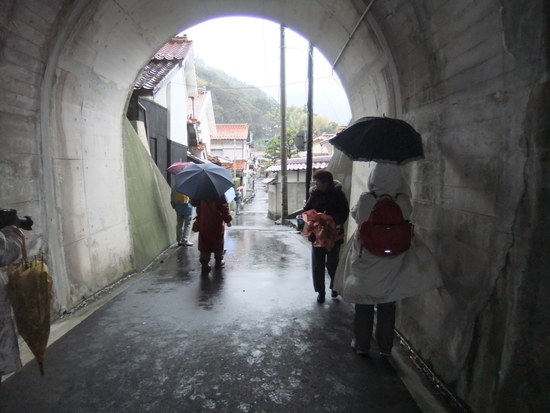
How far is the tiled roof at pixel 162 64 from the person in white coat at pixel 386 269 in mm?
6616

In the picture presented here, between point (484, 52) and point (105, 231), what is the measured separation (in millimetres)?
5269

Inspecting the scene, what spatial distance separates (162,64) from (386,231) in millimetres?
11534

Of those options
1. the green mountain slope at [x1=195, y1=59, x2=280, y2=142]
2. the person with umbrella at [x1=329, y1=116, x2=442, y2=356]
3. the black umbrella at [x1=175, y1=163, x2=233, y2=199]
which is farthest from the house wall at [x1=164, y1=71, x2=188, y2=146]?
the green mountain slope at [x1=195, y1=59, x2=280, y2=142]

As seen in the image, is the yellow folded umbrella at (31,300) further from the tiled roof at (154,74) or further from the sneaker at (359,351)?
the tiled roof at (154,74)

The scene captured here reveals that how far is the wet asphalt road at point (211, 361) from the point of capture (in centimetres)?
295

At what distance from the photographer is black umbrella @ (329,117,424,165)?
10.5ft

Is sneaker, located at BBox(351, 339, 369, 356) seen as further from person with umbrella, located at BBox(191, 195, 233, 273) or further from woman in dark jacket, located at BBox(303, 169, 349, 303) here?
person with umbrella, located at BBox(191, 195, 233, 273)

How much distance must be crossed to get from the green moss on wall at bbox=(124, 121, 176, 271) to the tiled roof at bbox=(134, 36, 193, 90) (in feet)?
5.23

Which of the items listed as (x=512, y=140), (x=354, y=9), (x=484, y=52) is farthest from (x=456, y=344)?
(x=354, y=9)

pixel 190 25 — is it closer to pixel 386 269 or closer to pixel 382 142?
pixel 382 142

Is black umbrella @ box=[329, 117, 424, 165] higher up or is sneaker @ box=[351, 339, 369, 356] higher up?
black umbrella @ box=[329, 117, 424, 165]

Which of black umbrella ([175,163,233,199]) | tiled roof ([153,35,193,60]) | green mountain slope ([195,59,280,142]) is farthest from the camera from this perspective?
green mountain slope ([195,59,280,142])

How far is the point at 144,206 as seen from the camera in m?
7.99

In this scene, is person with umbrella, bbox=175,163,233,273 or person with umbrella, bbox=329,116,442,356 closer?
person with umbrella, bbox=329,116,442,356
